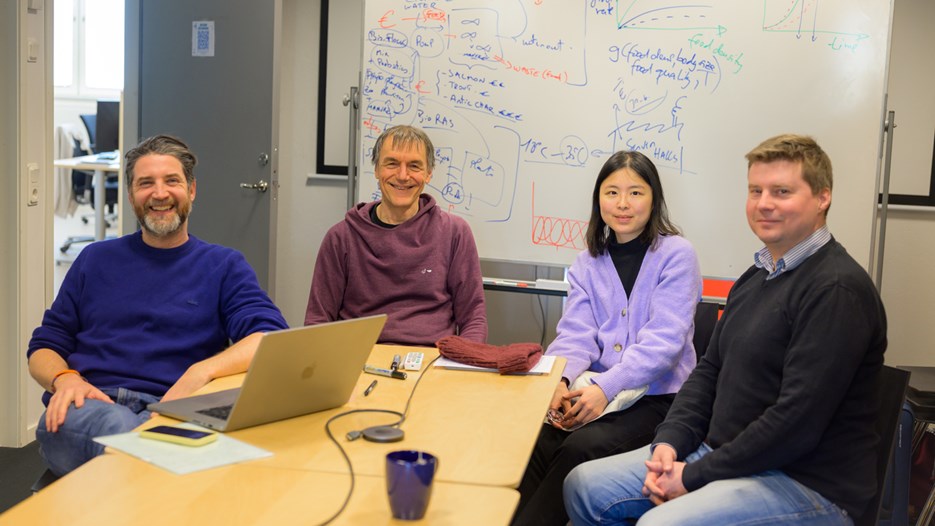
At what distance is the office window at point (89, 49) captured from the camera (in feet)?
30.8

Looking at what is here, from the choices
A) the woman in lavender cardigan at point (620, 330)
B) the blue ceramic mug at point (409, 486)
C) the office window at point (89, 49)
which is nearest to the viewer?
the blue ceramic mug at point (409, 486)

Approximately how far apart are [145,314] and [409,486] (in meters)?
1.19

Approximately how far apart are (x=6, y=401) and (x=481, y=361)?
2159 mm

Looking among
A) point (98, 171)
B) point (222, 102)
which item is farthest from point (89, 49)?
point (222, 102)

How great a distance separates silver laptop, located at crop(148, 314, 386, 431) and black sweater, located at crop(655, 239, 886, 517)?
74cm

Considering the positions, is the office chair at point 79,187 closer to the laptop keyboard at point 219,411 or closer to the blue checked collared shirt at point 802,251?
the laptop keyboard at point 219,411

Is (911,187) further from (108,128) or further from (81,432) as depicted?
(108,128)

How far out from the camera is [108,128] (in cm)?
727

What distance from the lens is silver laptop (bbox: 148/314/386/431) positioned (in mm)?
1635

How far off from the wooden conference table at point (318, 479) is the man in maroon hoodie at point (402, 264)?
87cm

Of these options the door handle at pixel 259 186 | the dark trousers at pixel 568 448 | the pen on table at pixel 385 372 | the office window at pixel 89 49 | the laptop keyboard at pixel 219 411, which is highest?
the office window at pixel 89 49

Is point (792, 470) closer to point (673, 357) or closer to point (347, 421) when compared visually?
point (673, 357)

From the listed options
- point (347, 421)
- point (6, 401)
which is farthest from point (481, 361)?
point (6, 401)

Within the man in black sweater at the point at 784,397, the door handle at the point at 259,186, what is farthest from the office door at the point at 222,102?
the man in black sweater at the point at 784,397
